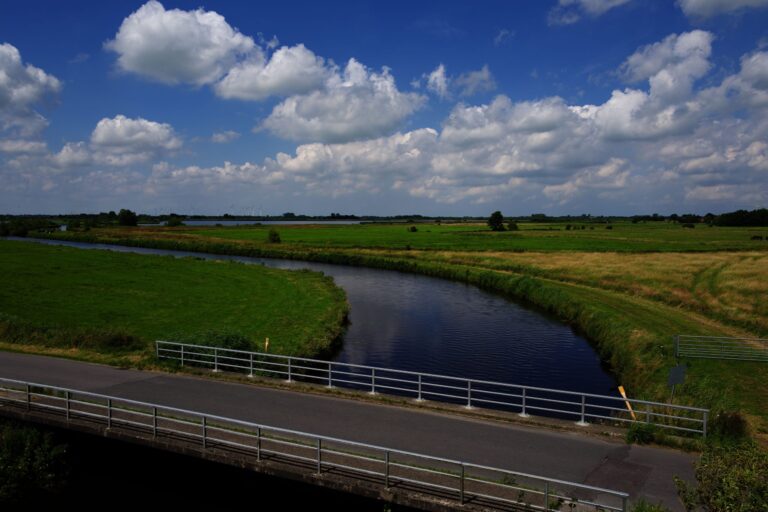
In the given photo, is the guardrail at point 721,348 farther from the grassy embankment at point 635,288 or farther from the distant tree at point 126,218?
the distant tree at point 126,218

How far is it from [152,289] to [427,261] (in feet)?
135

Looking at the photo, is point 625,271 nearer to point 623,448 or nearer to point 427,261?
point 427,261

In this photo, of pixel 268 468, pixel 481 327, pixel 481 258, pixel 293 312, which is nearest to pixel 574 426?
pixel 268 468

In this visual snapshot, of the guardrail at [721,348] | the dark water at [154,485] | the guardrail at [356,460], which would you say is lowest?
the dark water at [154,485]

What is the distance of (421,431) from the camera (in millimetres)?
15023

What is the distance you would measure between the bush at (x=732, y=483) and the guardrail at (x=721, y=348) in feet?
61.7

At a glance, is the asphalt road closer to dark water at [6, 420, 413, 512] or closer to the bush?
dark water at [6, 420, 413, 512]

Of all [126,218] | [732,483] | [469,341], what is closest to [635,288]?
[469,341]

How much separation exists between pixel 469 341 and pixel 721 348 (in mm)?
14837

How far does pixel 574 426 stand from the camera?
1541 cm

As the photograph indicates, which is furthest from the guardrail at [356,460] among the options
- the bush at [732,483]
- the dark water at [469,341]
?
the dark water at [469,341]

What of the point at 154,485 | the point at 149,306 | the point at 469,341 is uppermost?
the point at 149,306

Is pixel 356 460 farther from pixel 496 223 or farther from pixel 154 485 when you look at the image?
pixel 496 223

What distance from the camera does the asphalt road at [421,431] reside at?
1255cm
